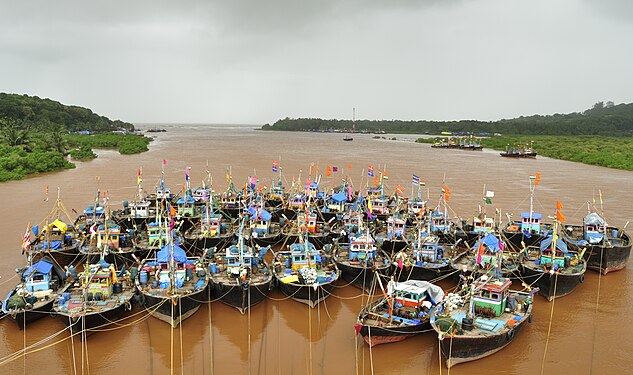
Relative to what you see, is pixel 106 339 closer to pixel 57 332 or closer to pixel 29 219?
pixel 57 332

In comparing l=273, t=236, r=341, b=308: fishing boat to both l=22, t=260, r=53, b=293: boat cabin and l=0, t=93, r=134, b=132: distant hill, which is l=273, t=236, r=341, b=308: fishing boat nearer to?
l=22, t=260, r=53, b=293: boat cabin

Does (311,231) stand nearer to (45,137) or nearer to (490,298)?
(490,298)

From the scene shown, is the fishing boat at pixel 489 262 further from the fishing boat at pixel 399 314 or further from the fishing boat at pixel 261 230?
the fishing boat at pixel 261 230

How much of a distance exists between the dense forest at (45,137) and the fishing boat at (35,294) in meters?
44.6

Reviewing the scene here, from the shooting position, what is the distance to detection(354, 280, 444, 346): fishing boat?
18.9 m

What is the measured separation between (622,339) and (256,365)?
55.1ft

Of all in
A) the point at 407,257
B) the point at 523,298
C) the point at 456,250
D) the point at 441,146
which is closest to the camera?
the point at 523,298

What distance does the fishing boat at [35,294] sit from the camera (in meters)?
20.1

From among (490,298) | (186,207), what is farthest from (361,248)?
(186,207)

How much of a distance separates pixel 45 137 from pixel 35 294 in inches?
3103

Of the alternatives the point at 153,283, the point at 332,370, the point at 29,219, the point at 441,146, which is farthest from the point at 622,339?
the point at 441,146

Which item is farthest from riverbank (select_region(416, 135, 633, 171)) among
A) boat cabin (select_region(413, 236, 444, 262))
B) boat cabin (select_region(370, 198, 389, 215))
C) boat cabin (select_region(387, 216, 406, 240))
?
boat cabin (select_region(413, 236, 444, 262))

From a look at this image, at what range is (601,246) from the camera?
28.1 m

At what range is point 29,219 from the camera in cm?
3944
